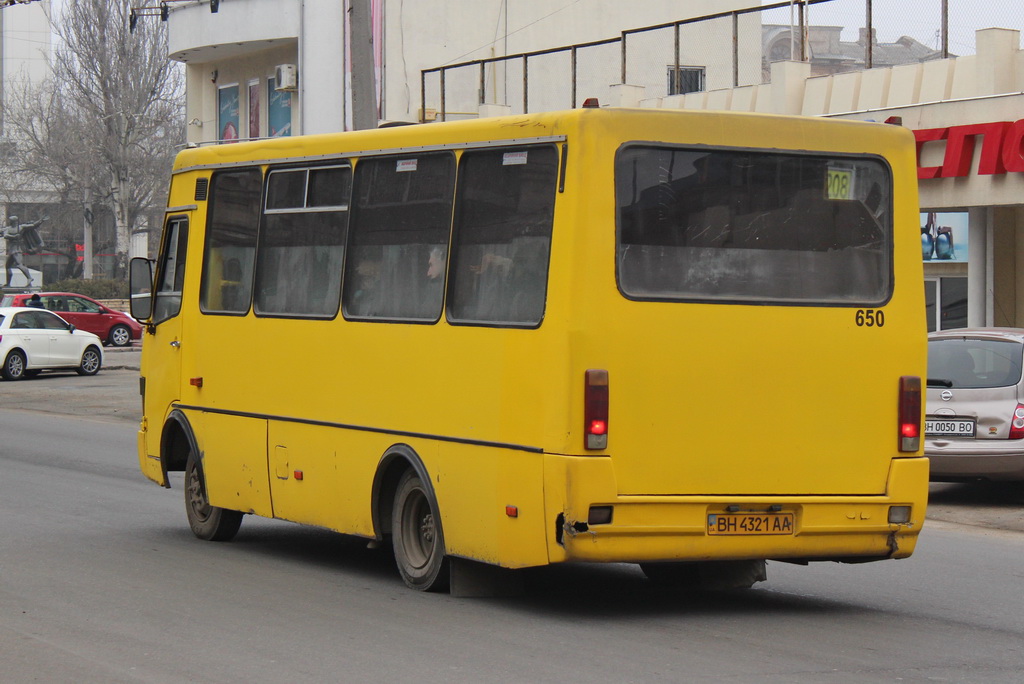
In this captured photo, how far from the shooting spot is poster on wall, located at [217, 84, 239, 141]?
133ft

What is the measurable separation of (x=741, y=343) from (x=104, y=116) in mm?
67922

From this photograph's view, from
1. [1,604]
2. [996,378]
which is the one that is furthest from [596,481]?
[996,378]

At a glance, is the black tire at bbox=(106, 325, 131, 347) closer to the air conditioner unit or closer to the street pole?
the air conditioner unit

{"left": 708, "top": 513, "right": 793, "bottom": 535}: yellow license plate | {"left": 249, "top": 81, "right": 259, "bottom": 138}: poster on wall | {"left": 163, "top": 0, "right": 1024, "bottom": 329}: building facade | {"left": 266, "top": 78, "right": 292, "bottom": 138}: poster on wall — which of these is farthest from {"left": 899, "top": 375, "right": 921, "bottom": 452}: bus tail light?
{"left": 249, "top": 81, "right": 259, "bottom": 138}: poster on wall

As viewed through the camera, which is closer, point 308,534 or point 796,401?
point 796,401

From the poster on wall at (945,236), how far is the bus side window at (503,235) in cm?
1937

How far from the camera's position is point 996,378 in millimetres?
14258

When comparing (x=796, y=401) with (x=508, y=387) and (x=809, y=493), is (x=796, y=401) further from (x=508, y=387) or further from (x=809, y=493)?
(x=508, y=387)

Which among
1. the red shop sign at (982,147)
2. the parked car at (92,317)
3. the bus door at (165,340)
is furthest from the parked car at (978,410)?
the parked car at (92,317)


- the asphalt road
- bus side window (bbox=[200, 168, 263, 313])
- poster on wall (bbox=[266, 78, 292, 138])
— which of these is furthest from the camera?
poster on wall (bbox=[266, 78, 292, 138])

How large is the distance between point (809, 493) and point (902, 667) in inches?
53.4

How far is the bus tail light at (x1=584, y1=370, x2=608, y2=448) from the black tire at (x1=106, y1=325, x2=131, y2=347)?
40.2 meters

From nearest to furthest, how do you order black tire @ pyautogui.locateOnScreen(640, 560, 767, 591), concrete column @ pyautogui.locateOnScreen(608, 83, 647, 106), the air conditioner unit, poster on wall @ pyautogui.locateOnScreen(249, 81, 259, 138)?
1. black tire @ pyautogui.locateOnScreen(640, 560, 767, 591)
2. concrete column @ pyautogui.locateOnScreen(608, 83, 647, 106)
3. the air conditioner unit
4. poster on wall @ pyautogui.locateOnScreen(249, 81, 259, 138)

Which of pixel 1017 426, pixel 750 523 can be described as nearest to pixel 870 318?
pixel 750 523
